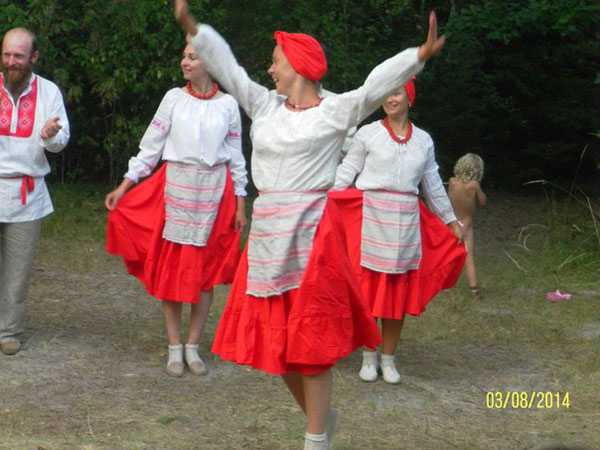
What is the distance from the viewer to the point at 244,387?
20.0ft

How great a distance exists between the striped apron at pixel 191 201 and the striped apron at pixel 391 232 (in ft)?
2.85

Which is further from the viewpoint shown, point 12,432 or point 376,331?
point 12,432

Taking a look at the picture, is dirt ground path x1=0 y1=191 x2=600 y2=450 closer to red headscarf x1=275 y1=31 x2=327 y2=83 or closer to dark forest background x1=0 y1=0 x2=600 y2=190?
red headscarf x1=275 y1=31 x2=327 y2=83

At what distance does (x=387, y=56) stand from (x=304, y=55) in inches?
366

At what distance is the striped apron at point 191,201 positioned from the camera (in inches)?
246

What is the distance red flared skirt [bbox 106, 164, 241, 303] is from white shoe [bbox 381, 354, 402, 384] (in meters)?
0.98

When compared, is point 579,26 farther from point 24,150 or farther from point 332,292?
point 332,292

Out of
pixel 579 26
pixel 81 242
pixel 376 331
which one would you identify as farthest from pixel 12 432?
pixel 579 26

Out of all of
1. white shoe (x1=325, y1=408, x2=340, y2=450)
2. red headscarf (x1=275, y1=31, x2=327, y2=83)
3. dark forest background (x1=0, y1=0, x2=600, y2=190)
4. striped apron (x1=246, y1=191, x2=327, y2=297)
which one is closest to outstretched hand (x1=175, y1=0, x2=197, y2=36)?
red headscarf (x1=275, y1=31, x2=327, y2=83)

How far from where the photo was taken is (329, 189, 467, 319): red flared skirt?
20.6 ft

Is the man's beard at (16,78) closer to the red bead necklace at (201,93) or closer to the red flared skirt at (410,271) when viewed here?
the red bead necklace at (201,93)

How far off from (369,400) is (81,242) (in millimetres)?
5451

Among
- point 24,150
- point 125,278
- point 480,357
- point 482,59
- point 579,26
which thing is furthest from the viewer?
point 482,59
